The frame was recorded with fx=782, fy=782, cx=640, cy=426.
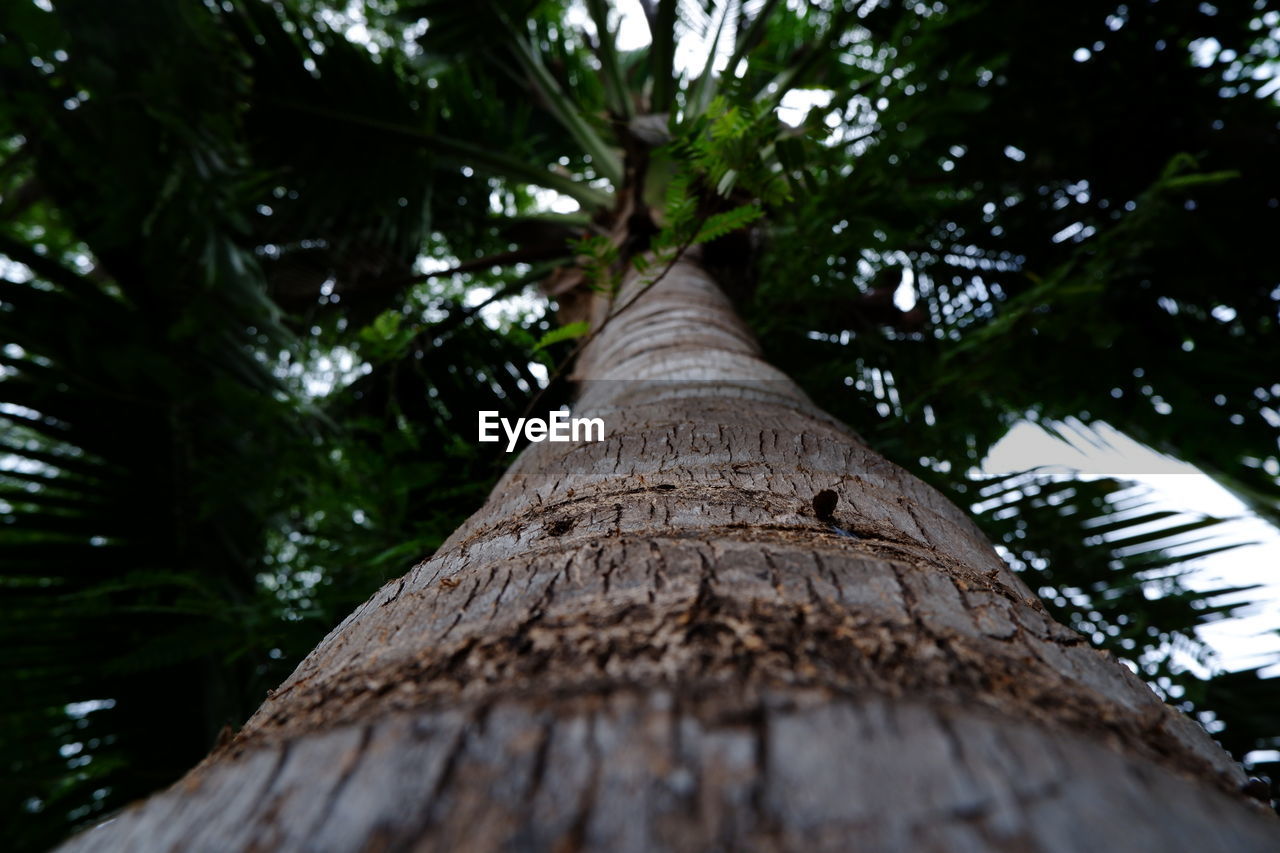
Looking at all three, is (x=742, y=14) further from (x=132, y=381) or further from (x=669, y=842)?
(x=669, y=842)

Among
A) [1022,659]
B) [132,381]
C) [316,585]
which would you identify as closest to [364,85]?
[132,381]

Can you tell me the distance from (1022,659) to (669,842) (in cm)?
28

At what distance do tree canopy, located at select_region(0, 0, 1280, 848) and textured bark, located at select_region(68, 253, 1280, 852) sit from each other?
2.59 ft

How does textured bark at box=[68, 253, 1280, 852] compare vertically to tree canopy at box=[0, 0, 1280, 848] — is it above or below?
below

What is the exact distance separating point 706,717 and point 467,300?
3.44 metres

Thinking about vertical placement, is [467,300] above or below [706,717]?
above

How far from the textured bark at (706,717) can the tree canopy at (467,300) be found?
2.59 ft

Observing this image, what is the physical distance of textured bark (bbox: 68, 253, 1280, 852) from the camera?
324 mm

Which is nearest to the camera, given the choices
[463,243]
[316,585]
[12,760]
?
[12,760]

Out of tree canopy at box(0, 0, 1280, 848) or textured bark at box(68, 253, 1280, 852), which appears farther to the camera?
tree canopy at box(0, 0, 1280, 848)

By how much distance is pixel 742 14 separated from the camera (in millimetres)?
3322

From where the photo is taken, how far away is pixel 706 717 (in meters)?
0.38

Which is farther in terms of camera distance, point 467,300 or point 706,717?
point 467,300

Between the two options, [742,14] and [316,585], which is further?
[742,14]
